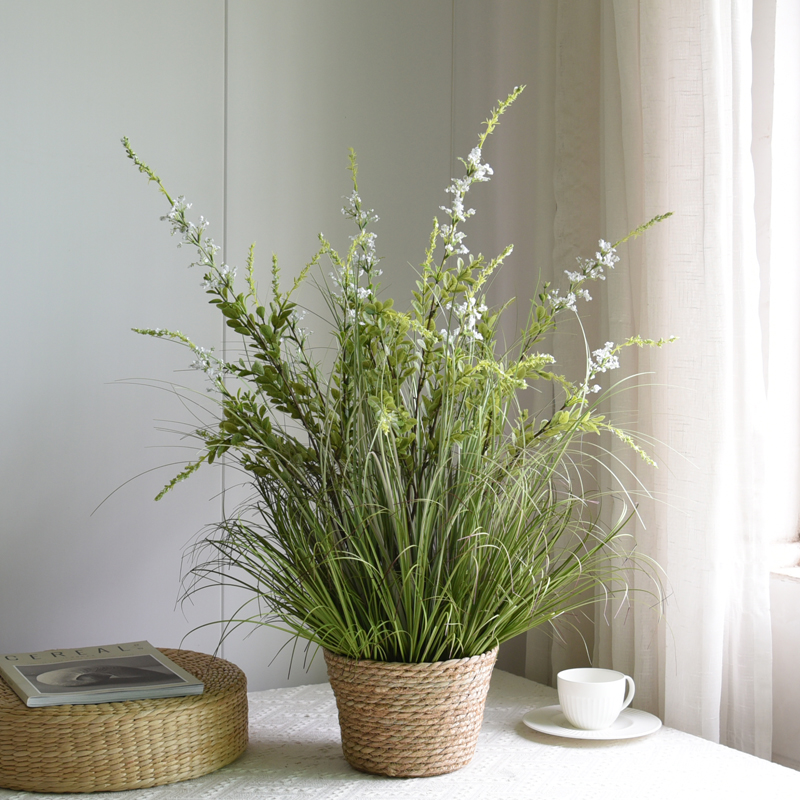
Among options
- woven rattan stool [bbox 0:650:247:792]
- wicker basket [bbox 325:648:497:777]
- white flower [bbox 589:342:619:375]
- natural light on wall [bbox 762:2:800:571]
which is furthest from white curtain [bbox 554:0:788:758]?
woven rattan stool [bbox 0:650:247:792]

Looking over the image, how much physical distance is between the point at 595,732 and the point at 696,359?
51 centimetres

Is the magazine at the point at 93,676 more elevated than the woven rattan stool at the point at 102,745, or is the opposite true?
the magazine at the point at 93,676

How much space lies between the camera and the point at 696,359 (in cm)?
116

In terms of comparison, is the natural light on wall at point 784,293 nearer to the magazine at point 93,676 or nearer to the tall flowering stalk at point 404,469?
the tall flowering stalk at point 404,469

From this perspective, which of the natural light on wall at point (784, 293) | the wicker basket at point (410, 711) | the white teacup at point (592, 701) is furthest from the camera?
the natural light on wall at point (784, 293)

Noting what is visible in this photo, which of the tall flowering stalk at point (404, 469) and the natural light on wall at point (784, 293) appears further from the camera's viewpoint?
the natural light on wall at point (784, 293)

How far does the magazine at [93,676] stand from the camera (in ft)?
3.14

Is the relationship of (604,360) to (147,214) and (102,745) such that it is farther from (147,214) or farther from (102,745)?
(147,214)

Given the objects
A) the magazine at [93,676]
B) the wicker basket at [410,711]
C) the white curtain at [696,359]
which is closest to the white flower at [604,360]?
the white curtain at [696,359]

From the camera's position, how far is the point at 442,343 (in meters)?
0.92

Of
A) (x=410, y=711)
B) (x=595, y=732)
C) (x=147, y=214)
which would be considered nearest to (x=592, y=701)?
(x=595, y=732)

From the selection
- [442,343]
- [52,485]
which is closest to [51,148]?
[52,485]

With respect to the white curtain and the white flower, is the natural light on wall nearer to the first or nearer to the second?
the white curtain

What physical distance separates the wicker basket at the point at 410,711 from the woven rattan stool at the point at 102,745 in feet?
0.58
